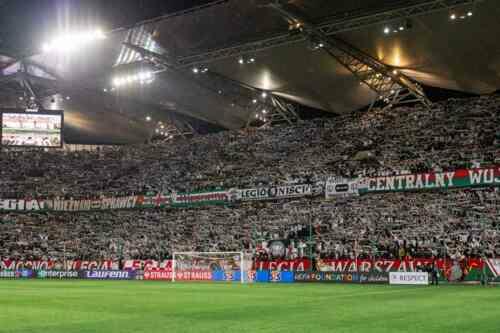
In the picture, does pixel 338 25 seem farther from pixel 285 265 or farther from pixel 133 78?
pixel 133 78

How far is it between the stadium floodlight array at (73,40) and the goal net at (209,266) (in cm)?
1407

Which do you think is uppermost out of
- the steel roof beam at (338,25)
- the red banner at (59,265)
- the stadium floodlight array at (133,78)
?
the steel roof beam at (338,25)

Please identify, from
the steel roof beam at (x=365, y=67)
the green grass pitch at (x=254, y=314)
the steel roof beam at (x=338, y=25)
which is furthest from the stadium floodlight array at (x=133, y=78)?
the green grass pitch at (x=254, y=314)

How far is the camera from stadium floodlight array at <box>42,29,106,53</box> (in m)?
39.0

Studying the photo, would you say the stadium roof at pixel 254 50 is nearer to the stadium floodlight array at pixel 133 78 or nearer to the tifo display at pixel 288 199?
the stadium floodlight array at pixel 133 78

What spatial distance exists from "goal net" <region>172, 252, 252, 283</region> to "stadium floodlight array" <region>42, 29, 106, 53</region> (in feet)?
46.2

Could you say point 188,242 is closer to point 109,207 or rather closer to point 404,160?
point 109,207

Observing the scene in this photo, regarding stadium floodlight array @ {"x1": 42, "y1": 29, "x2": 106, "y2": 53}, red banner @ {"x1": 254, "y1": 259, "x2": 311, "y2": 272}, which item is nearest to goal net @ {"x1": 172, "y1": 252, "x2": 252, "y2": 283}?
red banner @ {"x1": 254, "y1": 259, "x2": 311, "y2": 272}

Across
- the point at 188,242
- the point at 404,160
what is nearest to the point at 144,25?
the point at 188,242

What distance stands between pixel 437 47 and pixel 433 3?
20.6ft

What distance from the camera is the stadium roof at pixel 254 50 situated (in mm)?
35375

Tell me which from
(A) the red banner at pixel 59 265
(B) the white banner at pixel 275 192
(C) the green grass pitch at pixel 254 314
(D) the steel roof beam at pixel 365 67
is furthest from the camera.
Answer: (A) the red banner at pixel 59 265

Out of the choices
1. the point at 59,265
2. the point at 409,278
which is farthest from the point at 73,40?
the point at 409,278

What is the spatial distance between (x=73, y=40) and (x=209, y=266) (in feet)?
52.9
